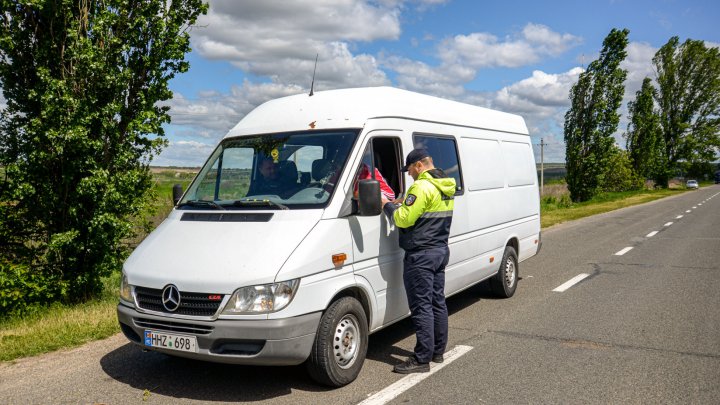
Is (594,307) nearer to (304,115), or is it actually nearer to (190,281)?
(304,115)

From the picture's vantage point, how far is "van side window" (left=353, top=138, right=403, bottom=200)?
495cm

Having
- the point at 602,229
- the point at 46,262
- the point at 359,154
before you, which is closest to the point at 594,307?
the point at 359,154

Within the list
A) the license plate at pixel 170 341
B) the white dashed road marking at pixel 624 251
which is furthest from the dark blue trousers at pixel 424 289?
the white dashed road marking at pixel 624 251

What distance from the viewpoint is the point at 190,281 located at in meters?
4.08

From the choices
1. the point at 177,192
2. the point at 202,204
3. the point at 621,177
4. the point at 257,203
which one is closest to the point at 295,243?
the point at 257,203

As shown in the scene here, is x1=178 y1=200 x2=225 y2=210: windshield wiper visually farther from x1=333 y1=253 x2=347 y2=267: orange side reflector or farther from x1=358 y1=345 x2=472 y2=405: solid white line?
x1=358 y1=345 x2=472 y2=405: solid white line

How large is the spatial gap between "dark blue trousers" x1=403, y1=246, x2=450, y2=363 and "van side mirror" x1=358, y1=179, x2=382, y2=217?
0.64 m

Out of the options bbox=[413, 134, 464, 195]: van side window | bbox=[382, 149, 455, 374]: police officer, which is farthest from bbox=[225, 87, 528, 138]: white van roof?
bbox=[382, 149, 455, 374]: police officer

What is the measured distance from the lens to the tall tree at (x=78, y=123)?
6.91m

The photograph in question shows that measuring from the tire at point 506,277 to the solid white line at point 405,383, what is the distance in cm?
228

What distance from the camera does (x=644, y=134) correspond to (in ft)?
190

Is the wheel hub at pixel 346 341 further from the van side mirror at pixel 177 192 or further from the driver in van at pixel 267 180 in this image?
the van side mirror at pixel 177 192

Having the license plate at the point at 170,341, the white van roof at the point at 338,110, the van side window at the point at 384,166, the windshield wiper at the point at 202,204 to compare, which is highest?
the white van roof at the point at 338,110

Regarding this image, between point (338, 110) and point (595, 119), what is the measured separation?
29.7 m
